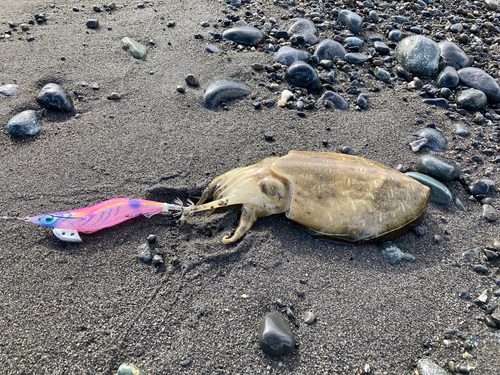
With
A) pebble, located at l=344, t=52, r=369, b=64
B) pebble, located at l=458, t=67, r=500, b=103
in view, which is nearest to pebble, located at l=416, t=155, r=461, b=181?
pebble, located at l=458, t=67, r=500, b=103

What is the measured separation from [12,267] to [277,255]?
1900 millimetres

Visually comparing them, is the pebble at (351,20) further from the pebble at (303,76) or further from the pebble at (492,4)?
the pebble at (492,4)

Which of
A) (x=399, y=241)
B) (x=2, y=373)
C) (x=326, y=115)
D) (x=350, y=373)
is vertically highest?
(x=326, y=115)

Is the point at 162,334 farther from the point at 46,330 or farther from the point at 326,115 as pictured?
the point at 326,115

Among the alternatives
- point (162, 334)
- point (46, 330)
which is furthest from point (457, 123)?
point (46, 330)

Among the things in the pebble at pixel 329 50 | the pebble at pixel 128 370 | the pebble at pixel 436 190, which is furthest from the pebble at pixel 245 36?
the pebble at pixel 128 370

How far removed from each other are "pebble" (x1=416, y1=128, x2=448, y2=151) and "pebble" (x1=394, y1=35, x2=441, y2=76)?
1142mm

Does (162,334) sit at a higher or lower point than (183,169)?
lower

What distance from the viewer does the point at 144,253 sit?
2686 mm

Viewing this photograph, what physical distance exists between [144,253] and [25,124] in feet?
6.25

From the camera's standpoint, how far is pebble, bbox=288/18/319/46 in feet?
15.3

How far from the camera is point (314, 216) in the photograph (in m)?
2.77

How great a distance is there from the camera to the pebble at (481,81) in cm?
426

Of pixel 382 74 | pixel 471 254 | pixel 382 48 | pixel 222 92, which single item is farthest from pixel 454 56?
pixel 222 92
